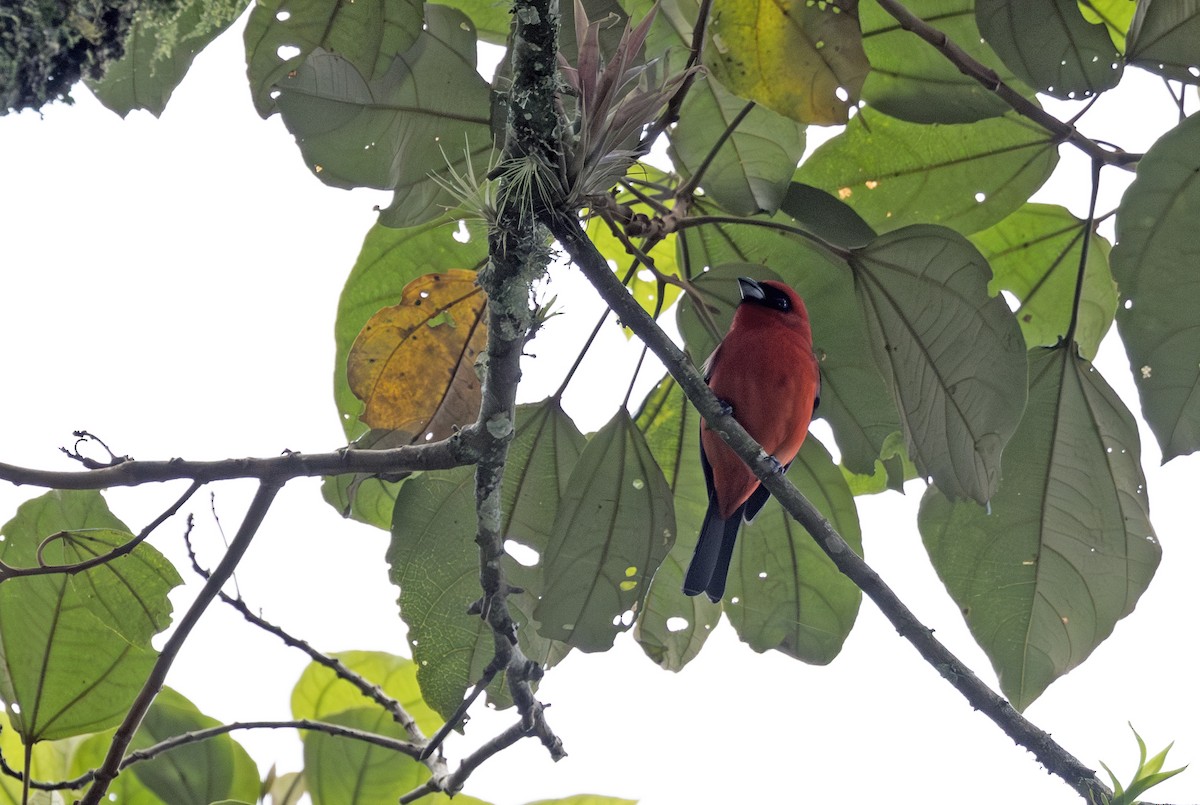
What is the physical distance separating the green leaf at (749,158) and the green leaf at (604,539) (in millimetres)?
501

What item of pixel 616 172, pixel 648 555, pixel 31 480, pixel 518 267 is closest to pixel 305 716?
pixel 648 555

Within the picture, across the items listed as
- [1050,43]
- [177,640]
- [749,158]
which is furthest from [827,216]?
[177,640]

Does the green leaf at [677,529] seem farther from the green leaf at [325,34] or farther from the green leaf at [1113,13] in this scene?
the green leaf at [1113,13]

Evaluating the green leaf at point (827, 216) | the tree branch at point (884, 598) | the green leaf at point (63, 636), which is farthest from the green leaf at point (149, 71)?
the green leaf at point (827, 216)

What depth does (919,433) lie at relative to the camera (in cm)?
193

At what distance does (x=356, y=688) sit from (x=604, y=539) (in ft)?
2.43

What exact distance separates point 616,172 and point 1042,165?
112 cm

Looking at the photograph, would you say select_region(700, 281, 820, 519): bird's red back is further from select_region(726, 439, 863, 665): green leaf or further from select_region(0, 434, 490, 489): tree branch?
select_region(0, 434, 490, 489): tree branch

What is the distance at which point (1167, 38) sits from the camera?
1822mm

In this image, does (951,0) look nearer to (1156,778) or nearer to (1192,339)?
(1192,339)

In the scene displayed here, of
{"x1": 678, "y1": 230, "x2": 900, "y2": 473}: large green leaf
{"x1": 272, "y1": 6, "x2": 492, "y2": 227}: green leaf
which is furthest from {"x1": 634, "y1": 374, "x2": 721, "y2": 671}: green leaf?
{"x1": 272, "y1": 6, "x2": 492, "y2": 227}: green leaf

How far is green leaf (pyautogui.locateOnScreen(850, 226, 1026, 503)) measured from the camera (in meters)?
1.86

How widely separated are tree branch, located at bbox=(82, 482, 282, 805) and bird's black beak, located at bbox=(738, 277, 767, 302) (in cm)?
114

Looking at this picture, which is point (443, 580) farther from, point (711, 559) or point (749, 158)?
point (749, 158)
